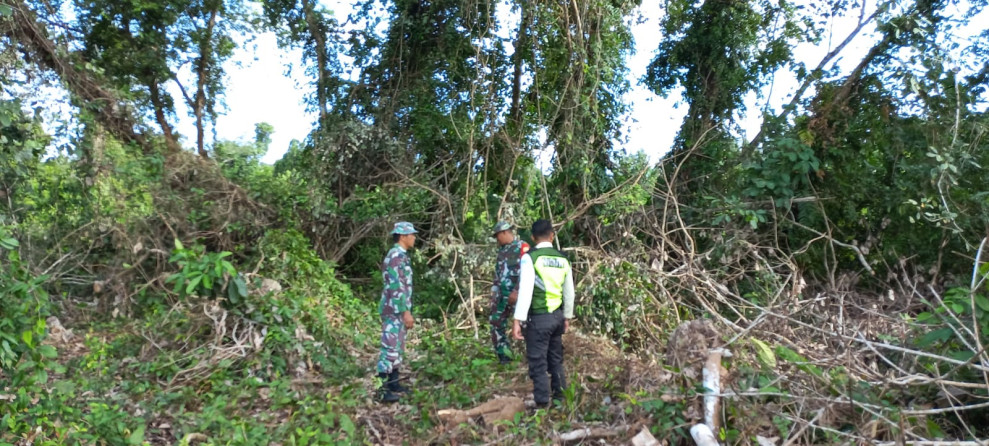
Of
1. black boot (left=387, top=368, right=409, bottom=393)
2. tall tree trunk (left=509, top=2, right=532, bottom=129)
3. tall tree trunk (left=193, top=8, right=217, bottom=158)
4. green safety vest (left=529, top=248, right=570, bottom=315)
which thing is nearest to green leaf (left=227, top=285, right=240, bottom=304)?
black boot (left=387, top=368, right=409, bottom=393)

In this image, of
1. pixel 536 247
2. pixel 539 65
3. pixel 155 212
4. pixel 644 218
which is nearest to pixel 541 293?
pixel 536 247

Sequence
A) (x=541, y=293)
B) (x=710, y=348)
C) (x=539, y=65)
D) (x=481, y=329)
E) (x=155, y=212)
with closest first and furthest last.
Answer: (x=710, y=348) < (x=541, y=293) < (x=481, y=329) < (x=155, y=212) < (x=539, y=65)

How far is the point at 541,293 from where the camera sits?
5.07m

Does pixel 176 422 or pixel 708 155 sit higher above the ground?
pixel 708 155

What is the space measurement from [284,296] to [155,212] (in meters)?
2.79

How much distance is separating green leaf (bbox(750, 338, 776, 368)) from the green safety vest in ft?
4.90

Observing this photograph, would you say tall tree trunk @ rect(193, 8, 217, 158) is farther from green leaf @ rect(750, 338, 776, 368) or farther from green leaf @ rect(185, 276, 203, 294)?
green leaf @ rect(750, 338, 776, 368)

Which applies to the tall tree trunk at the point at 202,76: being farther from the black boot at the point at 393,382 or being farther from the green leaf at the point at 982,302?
the green leaf at the point at 982,302

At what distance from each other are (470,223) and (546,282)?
4.92 metres

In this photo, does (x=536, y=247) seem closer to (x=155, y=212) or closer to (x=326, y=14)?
(x=155, y=212)

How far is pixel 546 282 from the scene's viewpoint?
5059 millimetres

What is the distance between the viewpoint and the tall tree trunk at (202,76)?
12.9 metres

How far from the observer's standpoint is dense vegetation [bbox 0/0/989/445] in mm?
4793

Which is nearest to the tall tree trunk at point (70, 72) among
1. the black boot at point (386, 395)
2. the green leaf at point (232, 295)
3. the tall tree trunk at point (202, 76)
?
the tall tree trunk at point (202, 76)
